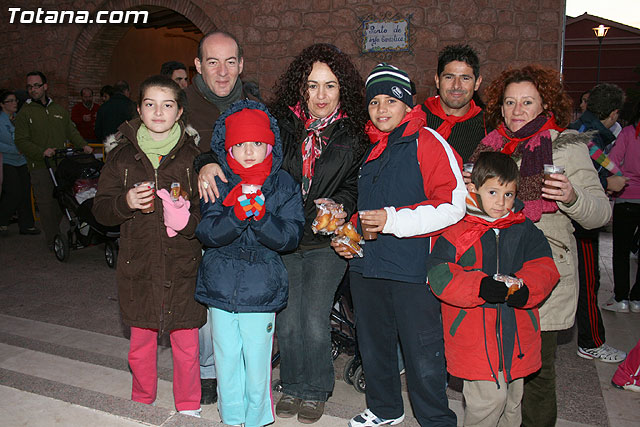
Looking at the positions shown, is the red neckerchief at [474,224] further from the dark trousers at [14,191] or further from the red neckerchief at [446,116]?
the dark trousers at [14,191]

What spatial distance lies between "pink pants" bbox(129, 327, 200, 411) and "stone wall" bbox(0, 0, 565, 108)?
6.37m

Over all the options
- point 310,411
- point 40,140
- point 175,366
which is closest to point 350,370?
point 310,411

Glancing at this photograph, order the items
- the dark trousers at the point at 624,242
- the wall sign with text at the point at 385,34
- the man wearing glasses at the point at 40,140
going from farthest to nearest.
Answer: the wall sign with text at the point at 385,34 < the man wearing glasses at the point at 40,140 < the dark trousers at the point at 624,242

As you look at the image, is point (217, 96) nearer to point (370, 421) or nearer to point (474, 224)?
point (474, 224)

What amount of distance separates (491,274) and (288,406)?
1.33m

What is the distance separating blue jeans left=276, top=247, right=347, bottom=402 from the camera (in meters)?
2.86

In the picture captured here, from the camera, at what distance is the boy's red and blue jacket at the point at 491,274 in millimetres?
2379

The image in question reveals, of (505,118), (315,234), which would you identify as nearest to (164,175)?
(315,234)

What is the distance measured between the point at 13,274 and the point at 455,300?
559 cm

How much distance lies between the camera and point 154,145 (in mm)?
2826

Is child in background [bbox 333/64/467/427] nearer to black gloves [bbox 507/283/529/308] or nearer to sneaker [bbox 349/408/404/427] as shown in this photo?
sneaker [bbox 349/408/404/427]

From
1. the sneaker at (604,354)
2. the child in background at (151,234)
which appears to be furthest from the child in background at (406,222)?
the sneaker at (604,354)

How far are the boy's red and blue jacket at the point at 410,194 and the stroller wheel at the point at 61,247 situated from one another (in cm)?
515

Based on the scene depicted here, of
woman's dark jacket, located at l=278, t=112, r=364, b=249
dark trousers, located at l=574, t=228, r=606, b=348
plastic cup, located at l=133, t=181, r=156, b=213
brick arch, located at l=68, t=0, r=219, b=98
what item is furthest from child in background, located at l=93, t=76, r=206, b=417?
brick arch, located at l=68, t=0, r=219, b=98
